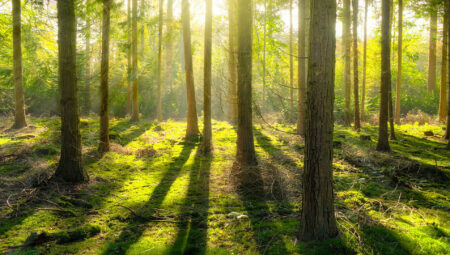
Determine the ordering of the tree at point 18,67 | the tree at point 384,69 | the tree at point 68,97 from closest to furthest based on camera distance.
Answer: the tree at point 68,97, the tree at point 384,69, the tree at point 18,67

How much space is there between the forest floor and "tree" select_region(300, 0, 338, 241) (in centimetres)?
32

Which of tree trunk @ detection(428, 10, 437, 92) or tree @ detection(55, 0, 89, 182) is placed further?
tree trunk @ detection(428, 10, 437, 92)

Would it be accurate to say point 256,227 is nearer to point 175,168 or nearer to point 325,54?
point 325,54

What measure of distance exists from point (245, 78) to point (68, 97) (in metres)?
4.36

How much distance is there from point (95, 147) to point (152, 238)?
7492 millimetres

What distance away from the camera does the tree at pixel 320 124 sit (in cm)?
416

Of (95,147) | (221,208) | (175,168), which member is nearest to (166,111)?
(95,147)

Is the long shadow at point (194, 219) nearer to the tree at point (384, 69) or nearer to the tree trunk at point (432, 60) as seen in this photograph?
the tree at point (384, 69)

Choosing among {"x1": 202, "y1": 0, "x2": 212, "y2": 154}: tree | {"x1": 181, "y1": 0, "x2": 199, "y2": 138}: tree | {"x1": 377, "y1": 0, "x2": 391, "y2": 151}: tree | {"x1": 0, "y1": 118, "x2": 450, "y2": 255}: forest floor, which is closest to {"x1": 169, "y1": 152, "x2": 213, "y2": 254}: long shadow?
{"x1": 0, "y1": 118, "x2": 450, "y2": 255}: forest floor

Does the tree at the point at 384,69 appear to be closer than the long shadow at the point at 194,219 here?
No

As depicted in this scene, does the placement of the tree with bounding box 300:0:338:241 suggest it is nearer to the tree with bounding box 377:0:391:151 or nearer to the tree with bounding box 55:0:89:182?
the tree with bounding box 55:0:89:182

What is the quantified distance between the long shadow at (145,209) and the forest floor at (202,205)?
0.8 inches

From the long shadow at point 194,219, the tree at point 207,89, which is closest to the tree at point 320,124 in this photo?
the long shadow at point 194,219

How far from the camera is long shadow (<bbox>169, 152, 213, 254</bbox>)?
4.59 m
